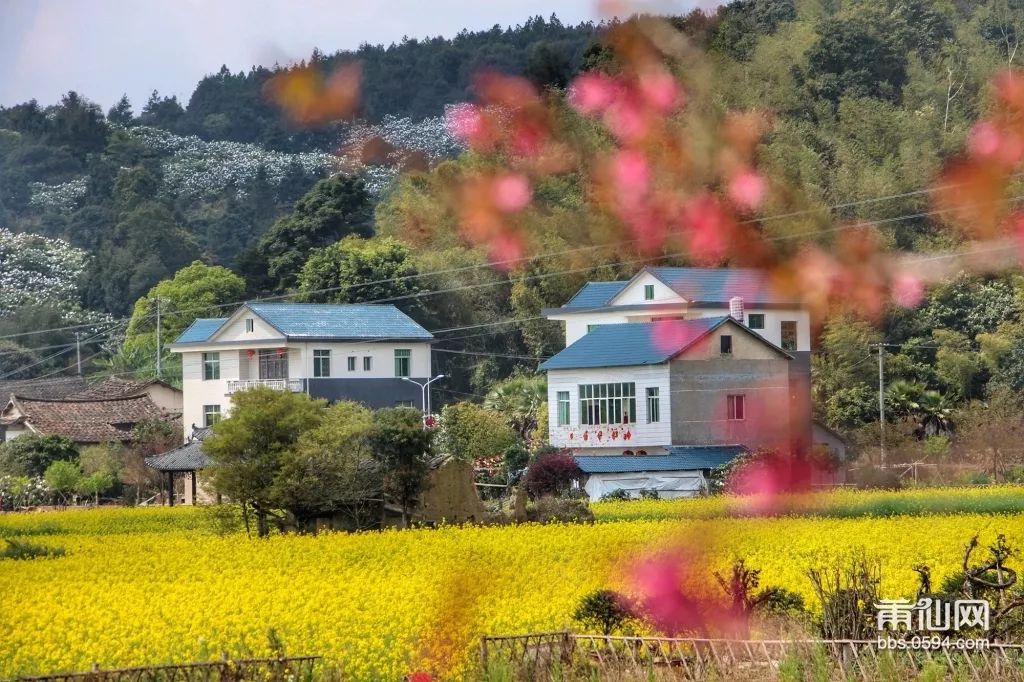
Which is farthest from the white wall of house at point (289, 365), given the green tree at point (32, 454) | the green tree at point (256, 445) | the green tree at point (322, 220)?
the green tree at point (322, 220)

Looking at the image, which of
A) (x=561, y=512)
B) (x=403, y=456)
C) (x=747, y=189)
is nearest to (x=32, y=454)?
(x=403, y=456)

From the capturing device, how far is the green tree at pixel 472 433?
43.2 m

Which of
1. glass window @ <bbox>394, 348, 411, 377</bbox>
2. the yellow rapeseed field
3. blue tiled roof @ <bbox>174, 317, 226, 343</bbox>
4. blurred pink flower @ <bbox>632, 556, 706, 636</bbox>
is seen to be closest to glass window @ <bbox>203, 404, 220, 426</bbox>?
blue tiled roof @ <bbox>174, 317, 226, 343</bbox>

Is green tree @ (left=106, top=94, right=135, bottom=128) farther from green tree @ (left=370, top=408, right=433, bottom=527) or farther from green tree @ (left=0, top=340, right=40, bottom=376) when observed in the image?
green tree @ (left=0, top=340, right=40, bottom=376)

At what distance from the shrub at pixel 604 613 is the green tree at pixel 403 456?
56.9 feet

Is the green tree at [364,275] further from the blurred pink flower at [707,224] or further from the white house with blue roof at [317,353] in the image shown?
the blurred pink flower at [707,224]

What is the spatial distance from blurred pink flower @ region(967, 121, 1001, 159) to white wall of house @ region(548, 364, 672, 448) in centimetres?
2367

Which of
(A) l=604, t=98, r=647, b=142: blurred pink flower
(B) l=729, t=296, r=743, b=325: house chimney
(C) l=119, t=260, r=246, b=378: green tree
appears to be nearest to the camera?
(A) l=604, t=98, r=647, b=142: blurred pink flower

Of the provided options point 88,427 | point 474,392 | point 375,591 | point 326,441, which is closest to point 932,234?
point 375,591

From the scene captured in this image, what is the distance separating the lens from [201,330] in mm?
51094

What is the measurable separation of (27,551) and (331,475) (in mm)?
5825

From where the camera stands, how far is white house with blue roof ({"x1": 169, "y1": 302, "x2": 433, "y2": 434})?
46.1m

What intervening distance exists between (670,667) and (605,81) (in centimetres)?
472

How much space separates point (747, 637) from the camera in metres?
14.0
